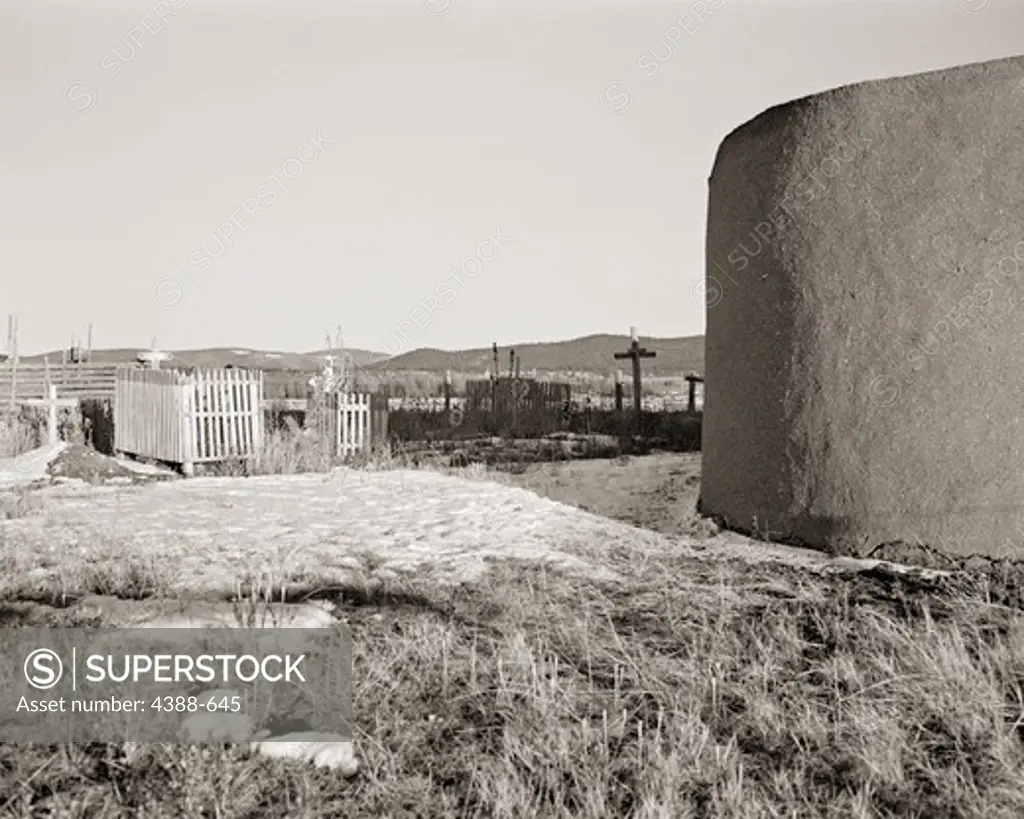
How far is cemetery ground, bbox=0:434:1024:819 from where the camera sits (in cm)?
272

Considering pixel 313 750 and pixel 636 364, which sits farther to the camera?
pixel 636 364

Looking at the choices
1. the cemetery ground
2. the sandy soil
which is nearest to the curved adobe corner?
the cemetery ground

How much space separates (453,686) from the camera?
3545mm

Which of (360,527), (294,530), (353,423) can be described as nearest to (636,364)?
(353,423)

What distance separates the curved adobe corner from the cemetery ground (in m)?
0.41

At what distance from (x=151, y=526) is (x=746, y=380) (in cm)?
465

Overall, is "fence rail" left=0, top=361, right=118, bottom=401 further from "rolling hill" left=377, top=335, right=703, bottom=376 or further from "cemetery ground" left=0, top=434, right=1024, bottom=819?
"rolling hill" left=377, top=335, right=703, bottom=376

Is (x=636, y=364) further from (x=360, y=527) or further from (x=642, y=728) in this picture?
(x=642, y=728)

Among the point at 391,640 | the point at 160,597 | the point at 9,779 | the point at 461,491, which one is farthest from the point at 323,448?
the point at 9,779

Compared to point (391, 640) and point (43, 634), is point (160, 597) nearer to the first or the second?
point (43, 634)

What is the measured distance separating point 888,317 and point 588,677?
3.09 m

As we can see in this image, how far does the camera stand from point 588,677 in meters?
3.59

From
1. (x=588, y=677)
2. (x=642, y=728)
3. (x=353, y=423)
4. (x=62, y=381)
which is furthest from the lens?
(x=62, y=381)

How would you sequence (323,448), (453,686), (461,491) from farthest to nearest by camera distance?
(323,448) → (461,491) → (453,686)
